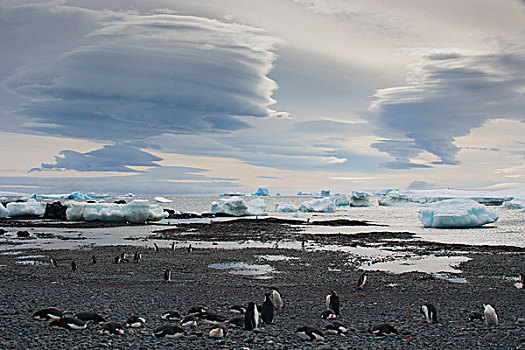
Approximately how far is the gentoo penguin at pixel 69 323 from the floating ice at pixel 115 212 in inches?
1469

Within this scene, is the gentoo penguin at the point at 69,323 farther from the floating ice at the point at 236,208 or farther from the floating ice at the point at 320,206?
the floating ice at the point at 320,206

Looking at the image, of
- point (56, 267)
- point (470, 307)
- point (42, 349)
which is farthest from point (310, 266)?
point (42, 349)

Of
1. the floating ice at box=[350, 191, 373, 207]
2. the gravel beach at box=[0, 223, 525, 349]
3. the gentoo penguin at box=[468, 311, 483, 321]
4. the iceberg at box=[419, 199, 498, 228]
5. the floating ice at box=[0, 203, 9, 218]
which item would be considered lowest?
the gravel beach at box=[0, 223, 525, 349]

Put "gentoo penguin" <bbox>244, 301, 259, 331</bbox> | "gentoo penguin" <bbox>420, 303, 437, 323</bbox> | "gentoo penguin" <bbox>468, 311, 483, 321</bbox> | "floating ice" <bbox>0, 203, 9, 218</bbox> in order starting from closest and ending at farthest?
"gentoo penguin" <bbox>244, 301, 259, 331</bbox>, "gentoo penguin" <bbox>420, 303, 437, 323</bbox>, "gentoo penguin" <bbox>468, 311, 483, 321</bbox>, "floating ice" <bbox>0, 203, 9, 218</bbox>

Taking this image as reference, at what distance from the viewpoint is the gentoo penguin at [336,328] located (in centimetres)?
790

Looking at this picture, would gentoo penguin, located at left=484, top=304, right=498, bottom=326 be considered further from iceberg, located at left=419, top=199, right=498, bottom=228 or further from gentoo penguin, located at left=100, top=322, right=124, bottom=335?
iceberg, located at left=419, top=199, right=498, bottom=228

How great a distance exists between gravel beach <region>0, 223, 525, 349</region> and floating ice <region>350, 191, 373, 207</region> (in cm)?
6784

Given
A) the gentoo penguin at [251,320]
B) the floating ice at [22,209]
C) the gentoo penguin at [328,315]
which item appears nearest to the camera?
the gentoo penguin at [251,320]

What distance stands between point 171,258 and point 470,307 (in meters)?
12.5

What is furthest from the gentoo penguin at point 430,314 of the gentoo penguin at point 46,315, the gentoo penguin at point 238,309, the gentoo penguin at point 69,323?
the gentoo penguin at point 46,315

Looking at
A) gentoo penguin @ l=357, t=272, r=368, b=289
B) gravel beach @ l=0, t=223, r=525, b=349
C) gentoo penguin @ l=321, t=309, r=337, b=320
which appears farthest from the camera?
gentoo penguin @ l=357, t=272, r=368, b=289

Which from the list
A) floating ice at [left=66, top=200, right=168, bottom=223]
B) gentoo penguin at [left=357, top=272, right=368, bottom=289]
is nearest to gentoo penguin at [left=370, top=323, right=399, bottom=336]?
gentoo penguin at [left=357, top=272, right=368, bottom=289]

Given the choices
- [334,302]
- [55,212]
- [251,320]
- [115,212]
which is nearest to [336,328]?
[334,302]

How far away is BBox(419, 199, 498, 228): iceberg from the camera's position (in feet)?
120
